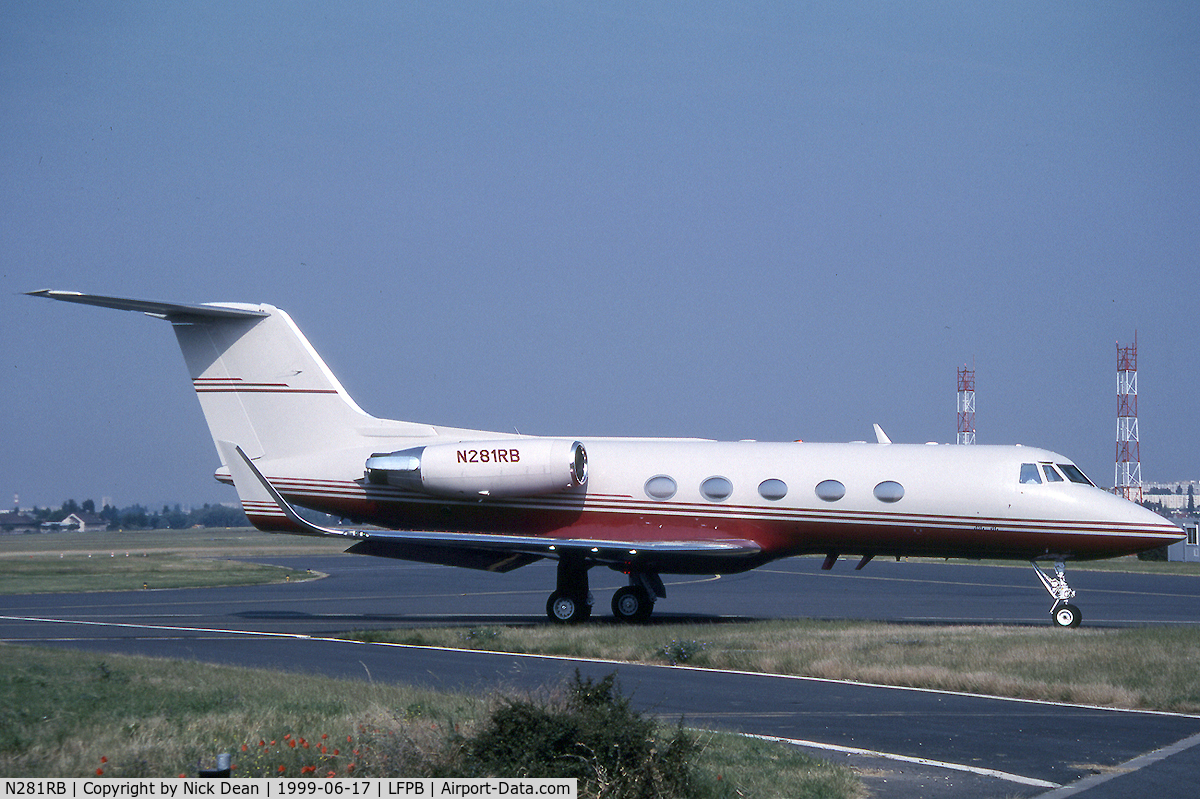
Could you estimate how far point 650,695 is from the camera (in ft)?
44.7

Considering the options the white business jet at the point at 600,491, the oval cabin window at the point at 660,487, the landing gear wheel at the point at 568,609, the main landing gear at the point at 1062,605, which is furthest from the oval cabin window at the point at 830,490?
the landing gear wheel at the point at 568,609

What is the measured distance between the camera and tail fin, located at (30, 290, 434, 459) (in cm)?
2367

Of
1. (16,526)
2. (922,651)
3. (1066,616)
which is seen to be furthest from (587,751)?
(16,526)

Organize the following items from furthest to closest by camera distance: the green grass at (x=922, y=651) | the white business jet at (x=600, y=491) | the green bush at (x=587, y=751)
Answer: the white business jet at (x=600, y=491), the green grass at (x=922, y=651), the green bush at (x=587, y=751)

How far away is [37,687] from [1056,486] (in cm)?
1711

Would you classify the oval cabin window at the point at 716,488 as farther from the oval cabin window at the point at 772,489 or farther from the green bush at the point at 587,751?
the green bush at the point at 587,751

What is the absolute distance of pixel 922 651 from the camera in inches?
659

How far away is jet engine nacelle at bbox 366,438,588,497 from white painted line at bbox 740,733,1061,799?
11085 millimetres

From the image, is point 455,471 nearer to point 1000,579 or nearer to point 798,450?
point 798,450

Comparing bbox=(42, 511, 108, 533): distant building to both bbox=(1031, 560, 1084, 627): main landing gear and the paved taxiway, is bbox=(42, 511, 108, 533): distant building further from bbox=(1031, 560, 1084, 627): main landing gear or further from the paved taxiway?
bbox=(1031, 560, 1084, 627): main landing gear

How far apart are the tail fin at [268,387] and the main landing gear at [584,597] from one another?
4.30 m

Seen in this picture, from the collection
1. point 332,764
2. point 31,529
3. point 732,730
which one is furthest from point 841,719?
point 31,529

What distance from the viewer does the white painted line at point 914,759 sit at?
916cm

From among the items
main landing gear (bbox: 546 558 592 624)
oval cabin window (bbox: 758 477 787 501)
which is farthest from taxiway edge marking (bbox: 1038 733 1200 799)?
main landing gear (bbox: 546 558 592 624)
